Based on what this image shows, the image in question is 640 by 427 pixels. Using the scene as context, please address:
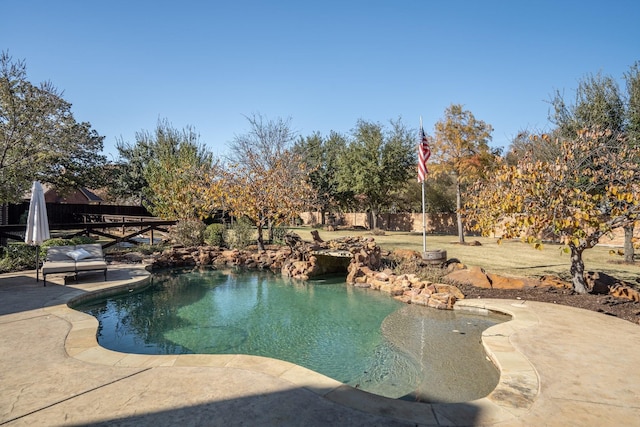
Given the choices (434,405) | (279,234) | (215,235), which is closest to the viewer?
(434,405)

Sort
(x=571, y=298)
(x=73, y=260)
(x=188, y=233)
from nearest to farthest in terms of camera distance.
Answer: (x=571, y=298)
(x=73, y=260)
(x=188, y=233)

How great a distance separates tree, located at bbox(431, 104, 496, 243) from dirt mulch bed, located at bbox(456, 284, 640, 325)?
12.0m

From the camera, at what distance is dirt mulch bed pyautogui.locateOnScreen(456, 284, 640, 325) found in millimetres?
6402

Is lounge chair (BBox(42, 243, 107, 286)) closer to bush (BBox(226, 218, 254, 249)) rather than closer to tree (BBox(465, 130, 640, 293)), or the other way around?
bush (BBox(226, 218, 254, 249))

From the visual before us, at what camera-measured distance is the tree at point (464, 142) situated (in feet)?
64.1

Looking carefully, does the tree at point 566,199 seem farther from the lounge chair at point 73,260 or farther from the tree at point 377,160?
the tree at point 377,160

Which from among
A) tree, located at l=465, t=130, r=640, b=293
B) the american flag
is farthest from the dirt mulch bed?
the american flag

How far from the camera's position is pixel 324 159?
111ft

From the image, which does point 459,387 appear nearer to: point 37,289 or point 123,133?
point 37,289

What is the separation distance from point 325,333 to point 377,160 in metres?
22.2

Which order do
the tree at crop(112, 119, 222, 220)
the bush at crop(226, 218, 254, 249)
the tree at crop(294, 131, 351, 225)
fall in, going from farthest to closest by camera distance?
1. the tree at crop(294, 131, 351, 225)
2. the tree at crop(112, 119, 222, 220)
3. the bush at crop(226, 218, 254, 249)

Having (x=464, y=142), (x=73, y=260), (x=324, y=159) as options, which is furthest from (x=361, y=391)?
(x=324, y=159)

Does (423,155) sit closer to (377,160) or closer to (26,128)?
(26,128)

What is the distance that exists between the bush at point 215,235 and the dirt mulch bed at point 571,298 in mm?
10155
